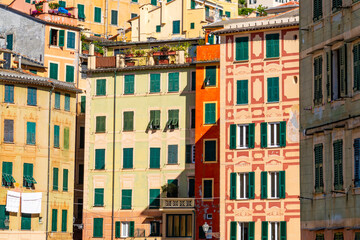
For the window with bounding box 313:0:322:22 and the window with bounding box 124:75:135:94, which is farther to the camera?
the window with bounding box 124:75:135:94

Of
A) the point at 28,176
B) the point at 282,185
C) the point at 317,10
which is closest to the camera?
the point at 317,10

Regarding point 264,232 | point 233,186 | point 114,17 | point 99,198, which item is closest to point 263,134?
point 233,186

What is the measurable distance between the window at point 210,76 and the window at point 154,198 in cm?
1063

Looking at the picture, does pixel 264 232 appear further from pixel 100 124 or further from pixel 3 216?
pixel 3 216

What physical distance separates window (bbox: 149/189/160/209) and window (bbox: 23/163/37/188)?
33.4ft

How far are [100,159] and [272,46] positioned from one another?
20.0m

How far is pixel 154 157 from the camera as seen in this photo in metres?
93.1

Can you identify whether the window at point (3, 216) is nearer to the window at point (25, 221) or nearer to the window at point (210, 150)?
the window at point (25, 221)

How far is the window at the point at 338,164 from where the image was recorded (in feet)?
138

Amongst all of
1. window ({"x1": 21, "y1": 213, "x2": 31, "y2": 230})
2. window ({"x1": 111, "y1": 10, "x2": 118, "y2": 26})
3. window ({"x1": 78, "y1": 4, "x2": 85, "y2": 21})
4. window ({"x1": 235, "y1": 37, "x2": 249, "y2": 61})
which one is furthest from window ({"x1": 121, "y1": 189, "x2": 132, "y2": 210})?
window ({"x1": 111, "y1": 10, "x2": 118, "y2": 26})

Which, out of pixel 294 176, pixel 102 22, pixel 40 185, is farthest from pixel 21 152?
pixel 102 22

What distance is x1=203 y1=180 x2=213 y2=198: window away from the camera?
291ft

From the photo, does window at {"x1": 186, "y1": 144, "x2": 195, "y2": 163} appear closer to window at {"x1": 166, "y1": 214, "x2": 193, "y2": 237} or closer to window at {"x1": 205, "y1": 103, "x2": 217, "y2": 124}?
window at {"x1": 205, "y1": 103, "x2": 217, "y2": 124}

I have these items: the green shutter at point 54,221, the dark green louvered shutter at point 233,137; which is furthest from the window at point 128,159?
the dark green louvered shutter at point 233,137
